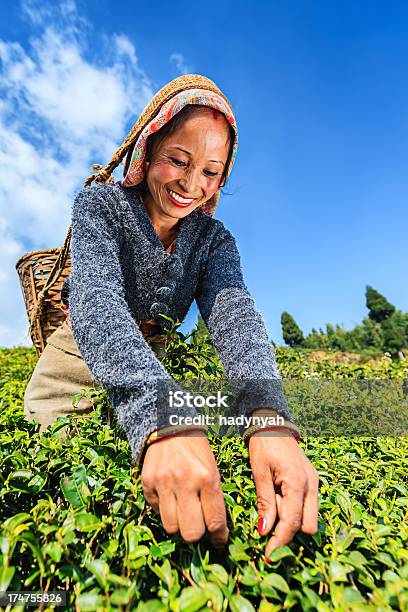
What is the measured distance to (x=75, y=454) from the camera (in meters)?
1.21

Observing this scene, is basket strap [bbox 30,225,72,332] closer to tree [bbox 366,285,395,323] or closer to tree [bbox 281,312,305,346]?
tree [bbox 281,312,305,346]

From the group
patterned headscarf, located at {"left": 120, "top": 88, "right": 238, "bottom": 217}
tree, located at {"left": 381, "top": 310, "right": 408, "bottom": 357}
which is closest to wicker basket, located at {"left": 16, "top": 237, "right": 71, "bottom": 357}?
patterned headscarf, located at {"left": 120, "top": 88, "right": 238, "bottom": 217}

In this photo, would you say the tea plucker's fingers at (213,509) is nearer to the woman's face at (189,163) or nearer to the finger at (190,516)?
the finger at (190,516)

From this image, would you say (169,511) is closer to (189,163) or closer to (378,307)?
(189,163)

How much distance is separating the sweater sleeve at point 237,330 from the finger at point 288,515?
0.31 meters

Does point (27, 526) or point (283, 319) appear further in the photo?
point (283, 319)

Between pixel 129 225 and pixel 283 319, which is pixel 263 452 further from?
pixel 283 319

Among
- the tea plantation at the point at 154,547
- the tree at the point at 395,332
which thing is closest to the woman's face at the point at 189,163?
the tea plantation at the point at 154,547

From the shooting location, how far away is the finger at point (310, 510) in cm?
94

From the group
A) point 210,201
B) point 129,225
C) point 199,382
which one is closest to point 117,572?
point 199,382

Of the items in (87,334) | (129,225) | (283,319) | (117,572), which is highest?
(283,319)

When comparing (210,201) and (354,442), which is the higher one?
(210,201)

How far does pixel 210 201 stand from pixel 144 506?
71.2 inches

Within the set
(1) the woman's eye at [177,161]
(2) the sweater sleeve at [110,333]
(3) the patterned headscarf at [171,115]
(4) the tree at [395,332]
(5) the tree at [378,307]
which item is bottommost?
(2) the sweater sleeve at [110,333]
